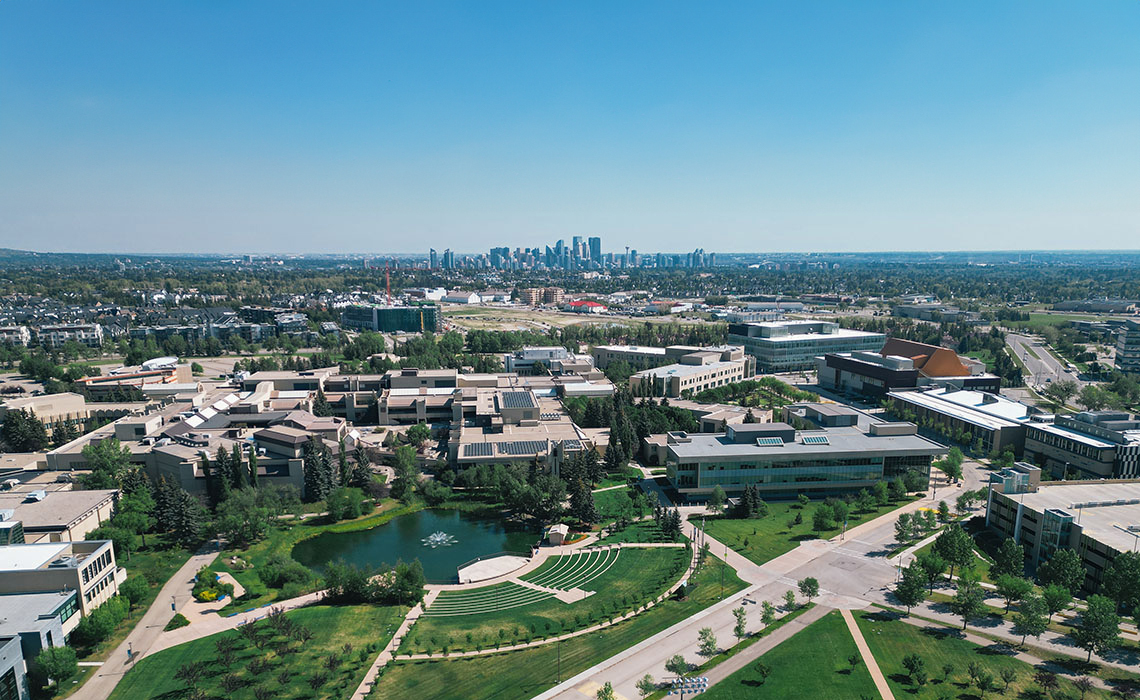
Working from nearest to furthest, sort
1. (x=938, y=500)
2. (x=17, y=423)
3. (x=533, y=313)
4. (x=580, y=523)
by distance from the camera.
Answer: (x=580, y=523) → (x=938, y=500) → (x=17, y=423) → (x=533, y=313)

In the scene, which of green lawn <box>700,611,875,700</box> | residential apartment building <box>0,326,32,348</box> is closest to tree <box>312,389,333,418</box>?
green lawn <box>700,611,875,700</box>

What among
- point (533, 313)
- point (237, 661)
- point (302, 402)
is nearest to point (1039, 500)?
point (237, 661)

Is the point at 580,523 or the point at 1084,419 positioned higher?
the point at 1084,419

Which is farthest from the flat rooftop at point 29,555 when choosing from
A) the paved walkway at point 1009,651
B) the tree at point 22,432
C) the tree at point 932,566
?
the tree at point 932,566

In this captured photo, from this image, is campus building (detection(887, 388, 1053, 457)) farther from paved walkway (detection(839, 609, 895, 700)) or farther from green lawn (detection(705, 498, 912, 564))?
paved walkway (detection(839, 609, 895, 700))

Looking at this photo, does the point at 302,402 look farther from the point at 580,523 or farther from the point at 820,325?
the point at 820,325

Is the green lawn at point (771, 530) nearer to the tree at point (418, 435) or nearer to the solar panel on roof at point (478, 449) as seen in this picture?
the solar panel on roof at point (478, 449)
